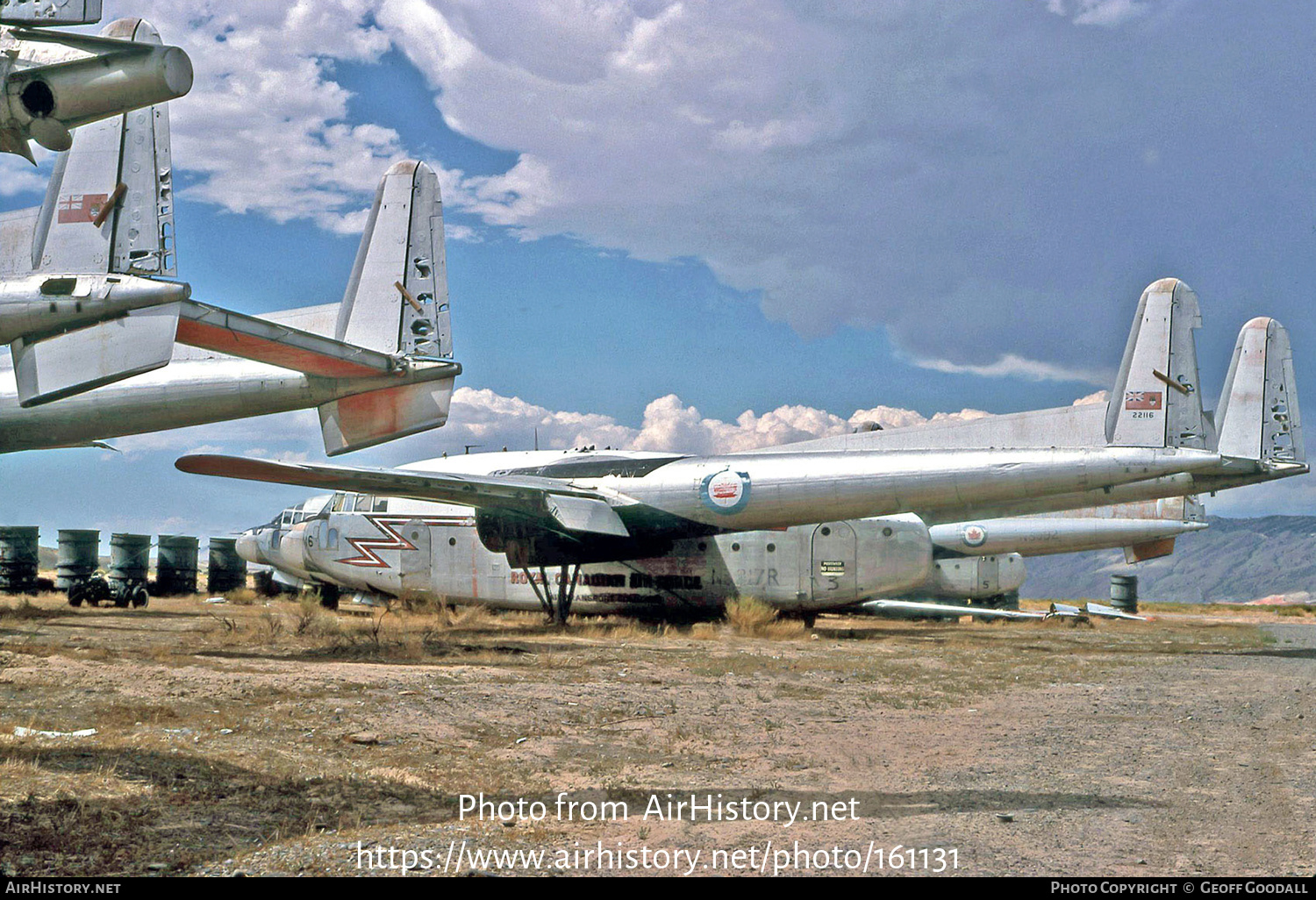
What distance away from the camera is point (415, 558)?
22.3m

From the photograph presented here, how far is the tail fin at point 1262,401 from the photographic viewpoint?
24.8 meters

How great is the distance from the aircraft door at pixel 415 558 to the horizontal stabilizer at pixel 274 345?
6293mm

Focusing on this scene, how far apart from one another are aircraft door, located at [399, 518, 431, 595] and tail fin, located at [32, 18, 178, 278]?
35.2 feet

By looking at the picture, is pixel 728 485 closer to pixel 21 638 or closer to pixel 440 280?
pixel 440 280

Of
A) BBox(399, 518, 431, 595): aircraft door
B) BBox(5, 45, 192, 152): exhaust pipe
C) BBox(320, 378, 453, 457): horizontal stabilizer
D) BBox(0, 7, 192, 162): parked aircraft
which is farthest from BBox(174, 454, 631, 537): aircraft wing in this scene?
BBox(5, 45, 192, 152): exhaust pipe

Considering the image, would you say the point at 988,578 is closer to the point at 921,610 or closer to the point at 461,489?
the point at 921,610

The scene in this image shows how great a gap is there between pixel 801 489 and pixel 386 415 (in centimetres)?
753

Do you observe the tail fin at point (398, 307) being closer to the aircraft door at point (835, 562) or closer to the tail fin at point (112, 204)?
the tail fin at point (112, 204)

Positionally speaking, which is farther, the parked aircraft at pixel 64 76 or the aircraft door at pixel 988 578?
the aircraft door at pixel 988 578

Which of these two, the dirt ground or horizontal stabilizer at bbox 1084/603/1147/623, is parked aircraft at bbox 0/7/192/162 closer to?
the dirt ground

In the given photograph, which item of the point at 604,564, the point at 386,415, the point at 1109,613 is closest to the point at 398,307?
the point at 386,415

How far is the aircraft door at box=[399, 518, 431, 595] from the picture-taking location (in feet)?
72.9

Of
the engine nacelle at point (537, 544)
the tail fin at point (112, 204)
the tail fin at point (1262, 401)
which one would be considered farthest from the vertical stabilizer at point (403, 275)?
the tail fin at point (1262, 401)
